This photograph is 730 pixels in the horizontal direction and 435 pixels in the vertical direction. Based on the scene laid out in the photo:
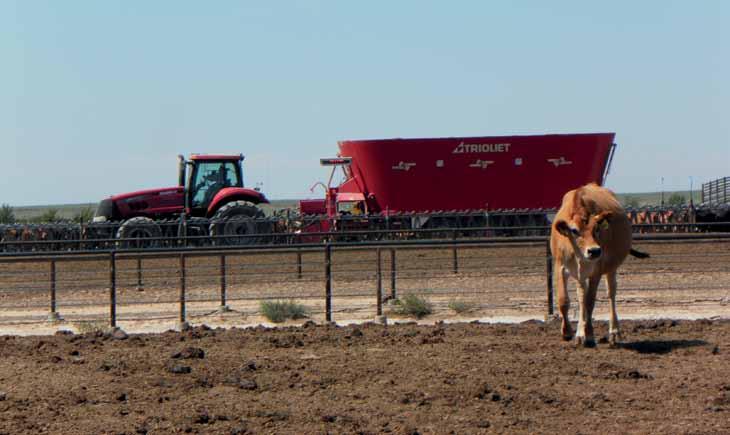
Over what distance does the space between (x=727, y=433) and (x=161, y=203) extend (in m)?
26.2

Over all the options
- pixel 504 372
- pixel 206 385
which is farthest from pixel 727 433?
pixel 206 385

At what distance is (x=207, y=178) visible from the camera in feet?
105

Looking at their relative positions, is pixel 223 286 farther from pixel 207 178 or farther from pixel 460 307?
pixel 207 178

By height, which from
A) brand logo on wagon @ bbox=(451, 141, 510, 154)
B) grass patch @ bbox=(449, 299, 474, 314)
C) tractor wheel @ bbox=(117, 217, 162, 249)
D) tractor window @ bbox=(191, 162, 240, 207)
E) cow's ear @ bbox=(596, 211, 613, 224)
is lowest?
grass patch @ bbox=(449, 299, 474, 314)

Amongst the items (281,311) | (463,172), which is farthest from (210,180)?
(281,311)

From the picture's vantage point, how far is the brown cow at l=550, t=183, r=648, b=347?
11.1 metres

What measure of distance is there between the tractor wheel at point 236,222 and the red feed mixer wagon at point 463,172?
18.6 feet

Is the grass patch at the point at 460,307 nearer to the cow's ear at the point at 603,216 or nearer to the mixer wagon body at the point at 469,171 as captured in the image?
the cow's ear at the point at 603,216

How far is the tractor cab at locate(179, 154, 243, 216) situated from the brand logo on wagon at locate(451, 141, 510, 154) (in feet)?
23.6

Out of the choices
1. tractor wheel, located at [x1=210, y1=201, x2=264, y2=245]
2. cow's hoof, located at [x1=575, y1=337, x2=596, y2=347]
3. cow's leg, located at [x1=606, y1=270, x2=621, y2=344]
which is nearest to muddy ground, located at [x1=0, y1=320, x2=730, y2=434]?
cow's leg, located at [x1=606, y1=270, x2=621, y2=344]

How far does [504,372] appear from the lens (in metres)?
9.75

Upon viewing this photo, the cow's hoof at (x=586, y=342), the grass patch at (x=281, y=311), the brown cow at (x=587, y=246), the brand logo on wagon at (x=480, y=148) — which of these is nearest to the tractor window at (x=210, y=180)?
the brand logo on wagon at (x=480, y=148)

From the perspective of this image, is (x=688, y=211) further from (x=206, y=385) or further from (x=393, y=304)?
(x=206, y=385)

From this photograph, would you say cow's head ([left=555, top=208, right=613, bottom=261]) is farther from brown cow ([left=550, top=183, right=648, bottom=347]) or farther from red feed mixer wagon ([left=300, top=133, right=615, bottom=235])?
red feed mixer wagon ([left=300, top=133, right=615, bottom=235])
